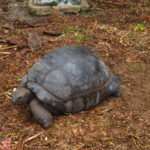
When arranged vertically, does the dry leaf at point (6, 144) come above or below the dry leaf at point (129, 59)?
below

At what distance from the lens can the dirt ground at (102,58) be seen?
3521mm

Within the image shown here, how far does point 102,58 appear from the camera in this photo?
5133mm

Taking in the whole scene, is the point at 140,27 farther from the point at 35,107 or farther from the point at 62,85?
the point at 35,107

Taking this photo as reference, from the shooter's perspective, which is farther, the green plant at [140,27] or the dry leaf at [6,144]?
the green plant at [140,27]

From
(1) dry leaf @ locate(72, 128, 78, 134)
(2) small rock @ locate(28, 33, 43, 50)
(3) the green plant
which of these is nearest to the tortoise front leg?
(1) dry leaf @ locate(72, 128, 78, 134)

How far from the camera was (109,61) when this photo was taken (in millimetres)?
5062

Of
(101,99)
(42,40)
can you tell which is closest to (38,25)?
(42,40)

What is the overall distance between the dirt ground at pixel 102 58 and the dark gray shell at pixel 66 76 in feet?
1.12

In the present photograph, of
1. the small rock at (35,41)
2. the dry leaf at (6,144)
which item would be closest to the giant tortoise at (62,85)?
the dry leaf at (6,144)

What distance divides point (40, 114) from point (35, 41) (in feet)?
7.17

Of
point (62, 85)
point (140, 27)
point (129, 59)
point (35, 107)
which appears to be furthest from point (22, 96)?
point (140, 27)

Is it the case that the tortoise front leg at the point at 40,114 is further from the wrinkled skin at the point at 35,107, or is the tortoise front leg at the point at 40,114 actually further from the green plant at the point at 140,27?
the green plant at the point at 140,27

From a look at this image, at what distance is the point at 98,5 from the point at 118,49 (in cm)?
250

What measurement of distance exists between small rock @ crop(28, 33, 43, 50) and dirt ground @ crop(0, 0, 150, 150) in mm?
78
